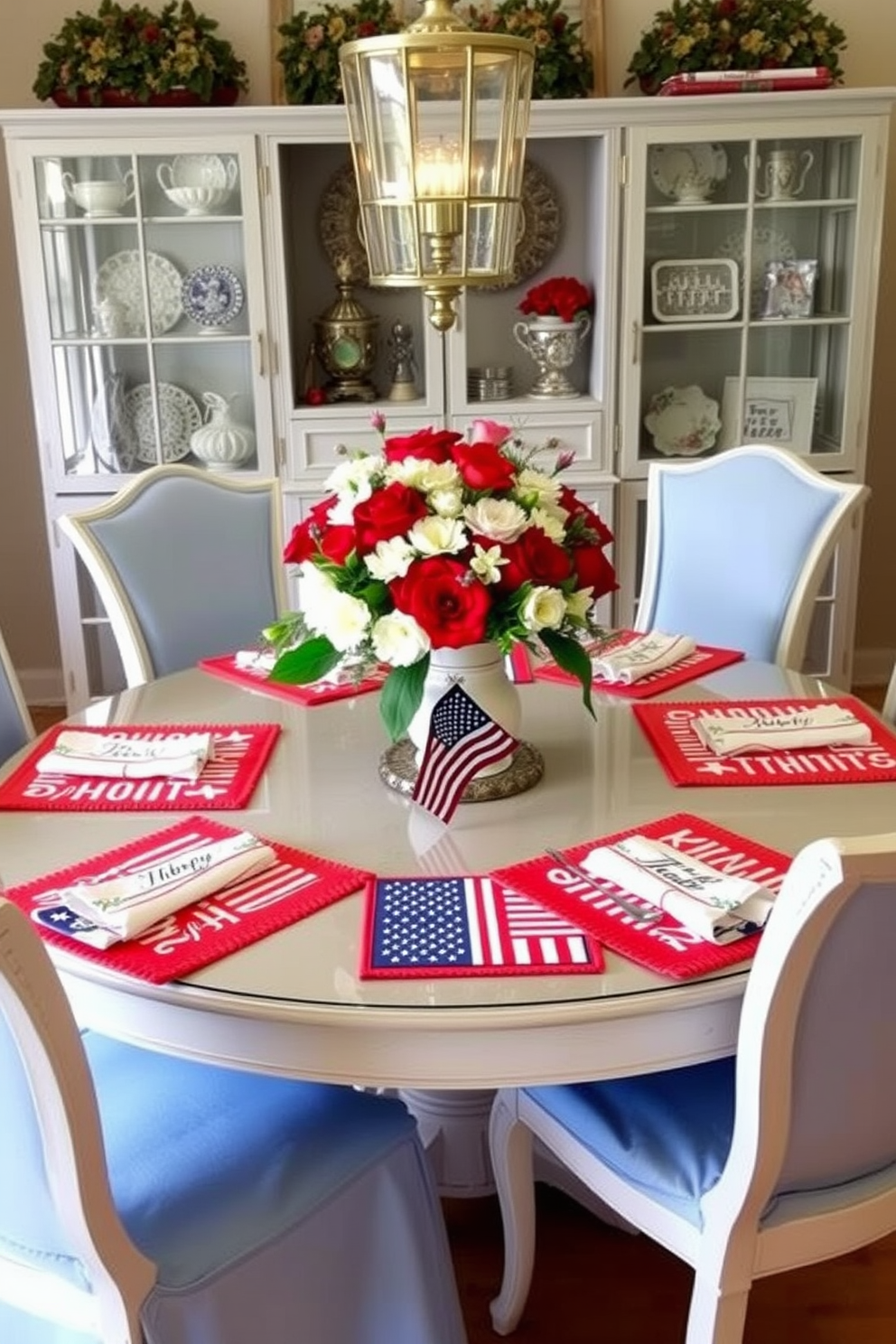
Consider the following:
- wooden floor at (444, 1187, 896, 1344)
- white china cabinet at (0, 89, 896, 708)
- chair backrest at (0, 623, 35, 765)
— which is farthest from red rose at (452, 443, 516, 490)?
white china cabinet at (0, 89, 896, 708)

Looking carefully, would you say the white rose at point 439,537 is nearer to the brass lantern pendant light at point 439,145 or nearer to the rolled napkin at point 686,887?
the brass lantern pendant light at point 439,145

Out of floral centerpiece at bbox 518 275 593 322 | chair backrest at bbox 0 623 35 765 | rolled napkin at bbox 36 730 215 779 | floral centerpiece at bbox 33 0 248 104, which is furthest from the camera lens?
floral centerpiece at bbox 518 275 593 322

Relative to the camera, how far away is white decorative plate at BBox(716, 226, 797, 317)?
3365 millimetres

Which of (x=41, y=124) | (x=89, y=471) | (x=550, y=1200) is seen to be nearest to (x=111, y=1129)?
(x=550, y=1200)

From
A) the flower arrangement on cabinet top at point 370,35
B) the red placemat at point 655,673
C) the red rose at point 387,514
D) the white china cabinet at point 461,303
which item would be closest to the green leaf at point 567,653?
the red rose at point 387,514

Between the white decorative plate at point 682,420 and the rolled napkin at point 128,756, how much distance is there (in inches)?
81.3

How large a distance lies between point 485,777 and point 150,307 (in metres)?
2.20

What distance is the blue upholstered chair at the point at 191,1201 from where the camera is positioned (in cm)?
111

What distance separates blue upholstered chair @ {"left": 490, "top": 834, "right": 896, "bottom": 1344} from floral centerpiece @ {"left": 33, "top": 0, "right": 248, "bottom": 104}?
2.69 meters

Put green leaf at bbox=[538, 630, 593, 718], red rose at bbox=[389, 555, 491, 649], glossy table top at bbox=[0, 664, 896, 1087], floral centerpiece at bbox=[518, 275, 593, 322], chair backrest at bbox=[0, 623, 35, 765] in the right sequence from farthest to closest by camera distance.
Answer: floral centerpiece at bbox=[518, 275, 593, 322]
chair backrest at bbox=[0, 623, 35, 765]
green leaf at bbox=[538, 630, 593, 718]
red rose at bbox=[389, 555, 491, 649]
glossy table top at bbox=[0, 664, 896, 1087]

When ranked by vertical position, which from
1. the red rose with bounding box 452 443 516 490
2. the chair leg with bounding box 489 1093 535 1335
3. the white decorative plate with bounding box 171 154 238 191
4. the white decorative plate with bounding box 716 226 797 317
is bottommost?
the chair leg with bounding box 489 1093 535 1335

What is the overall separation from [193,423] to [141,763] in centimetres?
196

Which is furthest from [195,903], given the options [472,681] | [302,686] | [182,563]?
[182,563]

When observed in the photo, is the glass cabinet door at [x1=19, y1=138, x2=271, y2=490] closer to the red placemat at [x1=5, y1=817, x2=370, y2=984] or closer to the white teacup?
the white teacup
